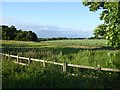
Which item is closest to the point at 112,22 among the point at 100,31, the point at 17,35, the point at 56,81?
the point at 100,31

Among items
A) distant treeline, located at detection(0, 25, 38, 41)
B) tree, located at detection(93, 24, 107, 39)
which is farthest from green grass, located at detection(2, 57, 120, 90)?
distant treeline, located at detection(0, 25, 38, 41)

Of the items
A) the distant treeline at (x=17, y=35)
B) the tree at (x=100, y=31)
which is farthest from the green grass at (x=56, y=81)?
the distant treeline at (x=17, y=35)

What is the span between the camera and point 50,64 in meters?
20.4

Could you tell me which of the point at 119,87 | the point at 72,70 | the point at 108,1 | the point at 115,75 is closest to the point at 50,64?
the point at 72,70

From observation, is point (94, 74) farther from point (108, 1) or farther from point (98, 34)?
point (108, 1)

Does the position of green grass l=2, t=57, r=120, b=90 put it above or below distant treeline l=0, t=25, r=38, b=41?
below

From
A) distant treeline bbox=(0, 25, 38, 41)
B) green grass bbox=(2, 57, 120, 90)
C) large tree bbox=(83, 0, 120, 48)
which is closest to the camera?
large tree bbox=(83, 0, 120, 48)

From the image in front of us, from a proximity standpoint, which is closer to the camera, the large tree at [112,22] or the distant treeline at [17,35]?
the large tree at [112,22]

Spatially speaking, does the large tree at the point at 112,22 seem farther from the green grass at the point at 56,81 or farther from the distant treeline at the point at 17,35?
the distant treeline at the point at 17,35

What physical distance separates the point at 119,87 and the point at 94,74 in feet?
8.81

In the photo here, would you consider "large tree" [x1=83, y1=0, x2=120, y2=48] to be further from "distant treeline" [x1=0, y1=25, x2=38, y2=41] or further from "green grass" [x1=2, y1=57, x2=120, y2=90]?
"distant treeline" [x1=0, y1=25, x2=38, y2=41]

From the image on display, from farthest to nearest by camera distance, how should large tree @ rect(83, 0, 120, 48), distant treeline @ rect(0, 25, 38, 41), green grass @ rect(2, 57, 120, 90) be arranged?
distant treeline @ rect(0, 25, 38, 41) < green grass @ rect(2, 57, 120, 90) < large tree @ rect(83, 0, 120, 48)

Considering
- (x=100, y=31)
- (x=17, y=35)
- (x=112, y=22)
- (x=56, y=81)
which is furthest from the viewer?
(x=17, y=35)

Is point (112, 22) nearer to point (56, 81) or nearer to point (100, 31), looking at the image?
point (100, 31)
